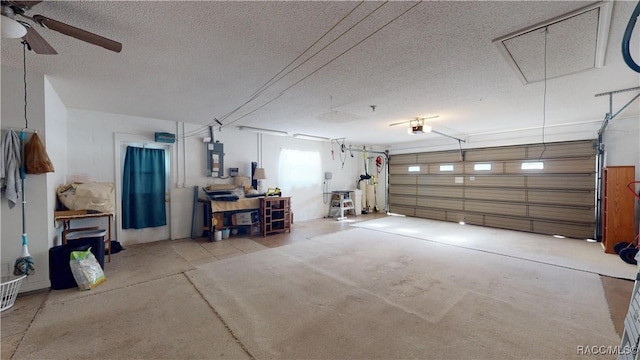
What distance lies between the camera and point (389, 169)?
898 cm

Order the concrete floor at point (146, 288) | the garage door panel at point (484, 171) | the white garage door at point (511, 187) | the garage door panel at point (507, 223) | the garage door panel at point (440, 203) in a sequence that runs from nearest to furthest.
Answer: the concrete floor at point (146, 288) → the white garage door at point (511, 187) → the garage door panel at point (507, 223) → the garage door panel at point (484, 171) → the garage door panel at point (440, 203)

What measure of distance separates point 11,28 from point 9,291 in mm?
2657

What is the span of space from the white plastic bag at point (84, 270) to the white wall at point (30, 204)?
1.15 feet

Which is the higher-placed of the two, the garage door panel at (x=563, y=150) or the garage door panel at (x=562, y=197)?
the garage door panel at (x=563, y=150)

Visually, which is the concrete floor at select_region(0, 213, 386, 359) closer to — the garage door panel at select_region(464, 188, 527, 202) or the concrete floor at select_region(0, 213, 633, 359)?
the concrete floor at select_region(0, 213, 633, 359)

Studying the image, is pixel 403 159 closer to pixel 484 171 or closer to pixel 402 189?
pixel 402 189

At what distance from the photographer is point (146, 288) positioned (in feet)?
9.45

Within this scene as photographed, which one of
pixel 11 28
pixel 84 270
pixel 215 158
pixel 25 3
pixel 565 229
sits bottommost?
pixel 565 229

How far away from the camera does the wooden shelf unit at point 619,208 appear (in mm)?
4168

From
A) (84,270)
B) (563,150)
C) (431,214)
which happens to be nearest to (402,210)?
(431,214)

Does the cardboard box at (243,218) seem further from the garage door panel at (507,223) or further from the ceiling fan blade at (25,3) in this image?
the garage door panel at (507,223)

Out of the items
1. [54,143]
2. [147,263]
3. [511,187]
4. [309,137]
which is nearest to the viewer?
[54,143]

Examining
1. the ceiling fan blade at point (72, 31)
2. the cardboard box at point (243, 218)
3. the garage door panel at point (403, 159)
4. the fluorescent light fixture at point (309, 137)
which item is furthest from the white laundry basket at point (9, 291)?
the garage door panel at point (403, 159)

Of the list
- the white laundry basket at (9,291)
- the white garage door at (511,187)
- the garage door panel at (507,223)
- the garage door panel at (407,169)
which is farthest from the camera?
the garage door panel at (407,169)
